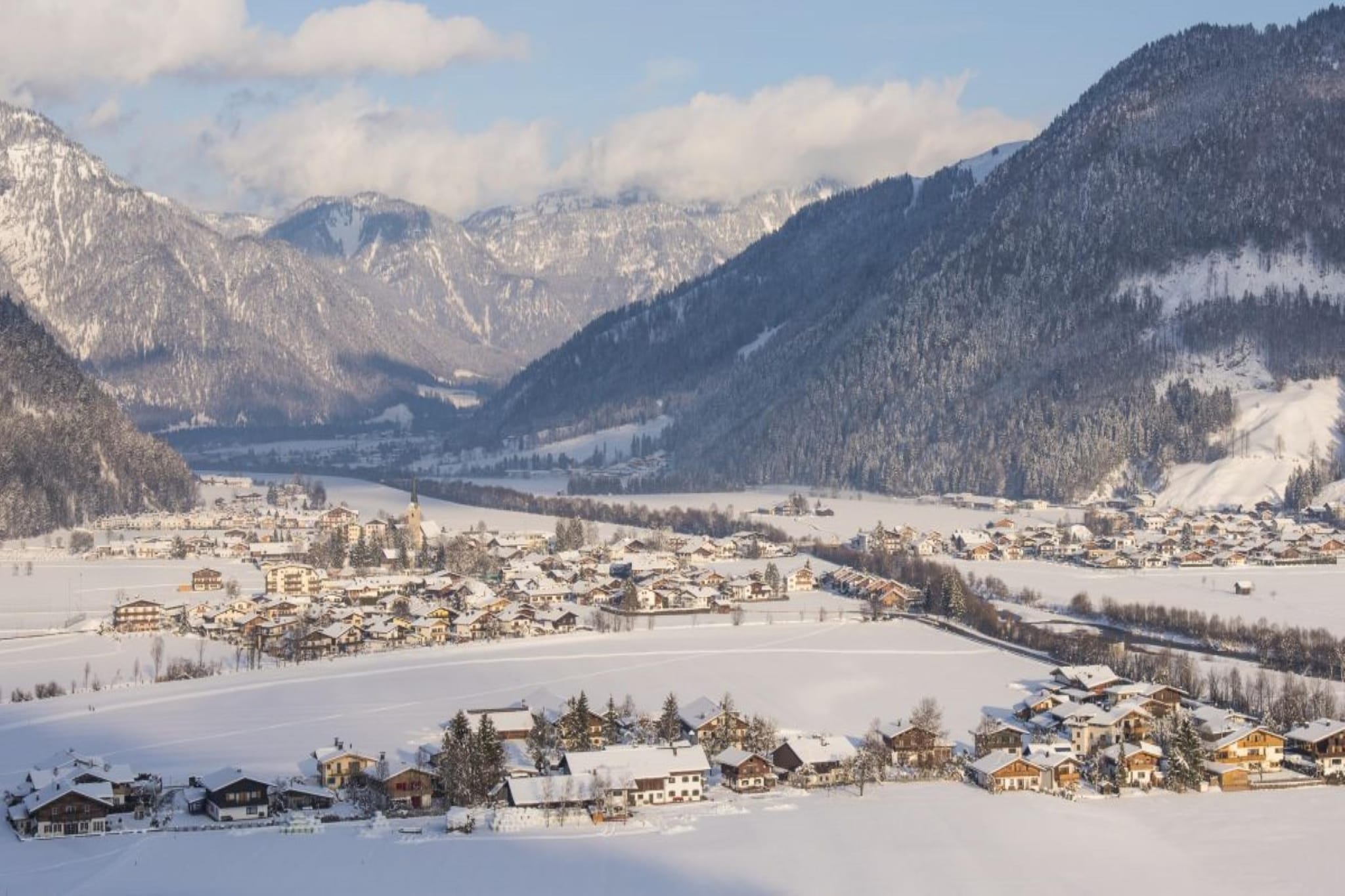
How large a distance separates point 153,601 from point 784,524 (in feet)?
148

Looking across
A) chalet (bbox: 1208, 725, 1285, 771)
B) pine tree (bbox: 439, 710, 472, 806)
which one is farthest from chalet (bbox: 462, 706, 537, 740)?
chalet (bbox: 1208, 725, 1285, 771)

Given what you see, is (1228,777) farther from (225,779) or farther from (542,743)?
(225,779)

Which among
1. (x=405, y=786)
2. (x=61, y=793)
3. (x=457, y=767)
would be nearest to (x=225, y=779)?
(x=61, y=793)

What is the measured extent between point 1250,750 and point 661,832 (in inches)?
610

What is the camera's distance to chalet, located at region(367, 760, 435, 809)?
42.5m

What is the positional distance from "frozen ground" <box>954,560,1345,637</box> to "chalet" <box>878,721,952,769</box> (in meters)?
23.5

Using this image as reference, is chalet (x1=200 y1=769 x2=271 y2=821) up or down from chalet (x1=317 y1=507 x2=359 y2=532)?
down

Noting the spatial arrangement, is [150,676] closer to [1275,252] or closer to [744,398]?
[1275,252]

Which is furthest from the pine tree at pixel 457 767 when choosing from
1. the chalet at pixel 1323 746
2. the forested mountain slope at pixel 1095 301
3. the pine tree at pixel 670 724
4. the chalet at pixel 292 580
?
the forested mountain slope at pixel 1095 301

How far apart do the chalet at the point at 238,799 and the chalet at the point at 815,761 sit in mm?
12021

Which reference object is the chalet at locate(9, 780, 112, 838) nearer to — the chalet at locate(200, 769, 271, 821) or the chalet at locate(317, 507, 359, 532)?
the chalet at locate(200, 769, 271, 821)

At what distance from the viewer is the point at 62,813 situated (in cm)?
4031

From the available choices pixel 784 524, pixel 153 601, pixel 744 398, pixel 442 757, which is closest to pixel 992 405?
pixel 784 524

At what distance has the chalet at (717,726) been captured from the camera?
47281 mm
